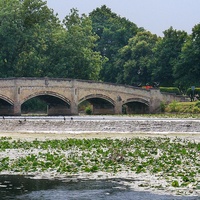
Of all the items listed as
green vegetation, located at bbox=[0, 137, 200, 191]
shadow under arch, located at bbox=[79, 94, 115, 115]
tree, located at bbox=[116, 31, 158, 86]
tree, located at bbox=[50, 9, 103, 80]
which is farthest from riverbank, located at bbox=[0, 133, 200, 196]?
tree, located at bbox=[116, 31, 158, 86]

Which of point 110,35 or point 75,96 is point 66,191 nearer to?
point 75,96

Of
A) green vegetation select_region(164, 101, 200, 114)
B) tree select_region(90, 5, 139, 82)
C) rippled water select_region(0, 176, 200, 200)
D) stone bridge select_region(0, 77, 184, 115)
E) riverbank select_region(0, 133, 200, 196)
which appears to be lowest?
rippled water select_region(0, 176, 200, 200)

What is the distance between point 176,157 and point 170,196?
8511mm

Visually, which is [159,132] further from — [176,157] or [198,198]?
[198,198]

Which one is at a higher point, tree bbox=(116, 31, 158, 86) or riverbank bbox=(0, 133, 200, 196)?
tree bbox=(116, 31, 158, 86)

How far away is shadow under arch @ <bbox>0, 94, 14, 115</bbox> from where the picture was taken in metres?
76.9

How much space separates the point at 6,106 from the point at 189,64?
74.6 ft

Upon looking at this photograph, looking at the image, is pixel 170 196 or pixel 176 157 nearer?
pixel 170 196

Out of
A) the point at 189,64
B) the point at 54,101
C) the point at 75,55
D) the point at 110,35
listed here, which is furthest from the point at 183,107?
the point at 110,35

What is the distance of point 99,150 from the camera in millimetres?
35156

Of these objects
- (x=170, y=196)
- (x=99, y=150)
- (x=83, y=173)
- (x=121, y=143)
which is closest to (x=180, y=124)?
(x=121, y=143)

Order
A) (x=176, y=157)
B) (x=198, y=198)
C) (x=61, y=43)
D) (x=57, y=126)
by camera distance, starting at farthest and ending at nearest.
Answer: (x=61, y=43) < (x=57, y=126) < (x=176, y=157) < (x=198, y=198)

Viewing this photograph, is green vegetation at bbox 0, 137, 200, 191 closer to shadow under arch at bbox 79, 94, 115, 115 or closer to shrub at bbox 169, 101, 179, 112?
shrub at bbox 169, 101, 179, 112

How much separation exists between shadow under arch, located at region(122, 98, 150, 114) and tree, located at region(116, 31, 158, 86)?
16.0 metres
